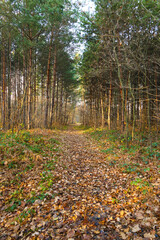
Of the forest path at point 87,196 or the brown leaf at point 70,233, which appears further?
the forest path at point 87,196

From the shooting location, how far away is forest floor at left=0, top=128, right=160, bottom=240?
304cm

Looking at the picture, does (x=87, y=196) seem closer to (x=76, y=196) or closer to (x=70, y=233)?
(x=76, y=196)

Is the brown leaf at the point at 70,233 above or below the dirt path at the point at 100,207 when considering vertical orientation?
below

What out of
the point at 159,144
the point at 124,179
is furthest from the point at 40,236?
the point at 159,144

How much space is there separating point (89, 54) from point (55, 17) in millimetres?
5031

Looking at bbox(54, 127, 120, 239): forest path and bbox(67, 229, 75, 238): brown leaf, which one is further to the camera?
bbox(54, 127, 120, 239): forest path

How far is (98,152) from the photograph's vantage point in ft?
29.0

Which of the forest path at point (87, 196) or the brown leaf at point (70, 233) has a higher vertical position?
the forest path at point (87, 196)

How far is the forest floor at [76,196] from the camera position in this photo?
3.04 m

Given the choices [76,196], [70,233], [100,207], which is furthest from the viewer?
[76,196]

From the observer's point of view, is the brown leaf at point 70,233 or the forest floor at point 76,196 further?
the forest floor at point 76,196

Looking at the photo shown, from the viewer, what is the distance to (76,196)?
14.2ft

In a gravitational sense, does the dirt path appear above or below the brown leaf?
above

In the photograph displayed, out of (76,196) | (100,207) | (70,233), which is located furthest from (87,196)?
(70,233)
